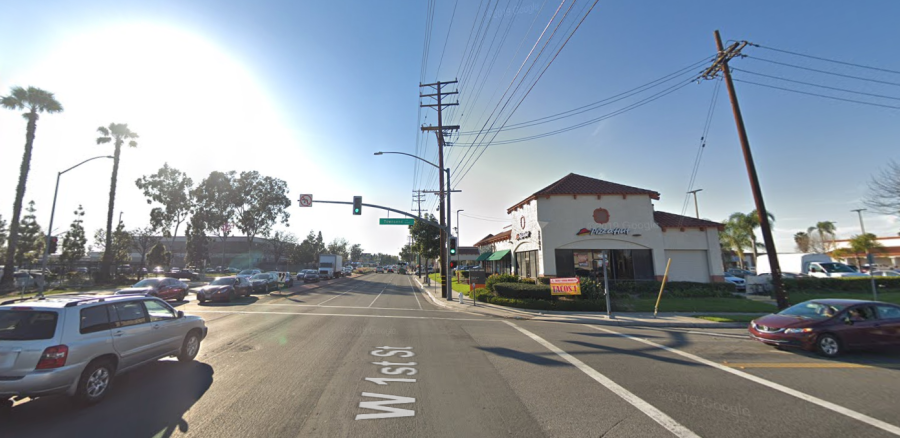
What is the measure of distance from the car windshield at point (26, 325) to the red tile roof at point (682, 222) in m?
27.6

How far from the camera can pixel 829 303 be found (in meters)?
9.34

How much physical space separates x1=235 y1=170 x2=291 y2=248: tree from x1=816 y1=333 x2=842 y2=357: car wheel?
5730 cm

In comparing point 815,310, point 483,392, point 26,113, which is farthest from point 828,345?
point 26,113

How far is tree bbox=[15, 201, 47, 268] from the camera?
40844 mm

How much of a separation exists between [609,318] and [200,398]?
1463 centimetres

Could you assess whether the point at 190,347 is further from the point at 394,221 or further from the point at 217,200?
the point at 217,200

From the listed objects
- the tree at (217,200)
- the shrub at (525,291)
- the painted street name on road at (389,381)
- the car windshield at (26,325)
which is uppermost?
the tree at (217,200)

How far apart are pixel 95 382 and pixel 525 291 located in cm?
1693

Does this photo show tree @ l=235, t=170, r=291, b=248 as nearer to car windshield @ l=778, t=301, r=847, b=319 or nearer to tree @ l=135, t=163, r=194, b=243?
tree @ l=135, t=163, r=194, b=243

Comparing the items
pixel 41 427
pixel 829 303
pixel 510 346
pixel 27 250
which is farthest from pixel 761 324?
pixel 27 250

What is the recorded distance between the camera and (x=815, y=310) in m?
9.46

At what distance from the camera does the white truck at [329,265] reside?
1942 inches

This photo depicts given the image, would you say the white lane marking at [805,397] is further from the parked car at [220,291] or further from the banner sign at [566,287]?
the parked car at [220,291]

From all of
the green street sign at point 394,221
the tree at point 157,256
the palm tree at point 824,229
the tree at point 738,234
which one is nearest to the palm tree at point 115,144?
the tree at point 157,256
